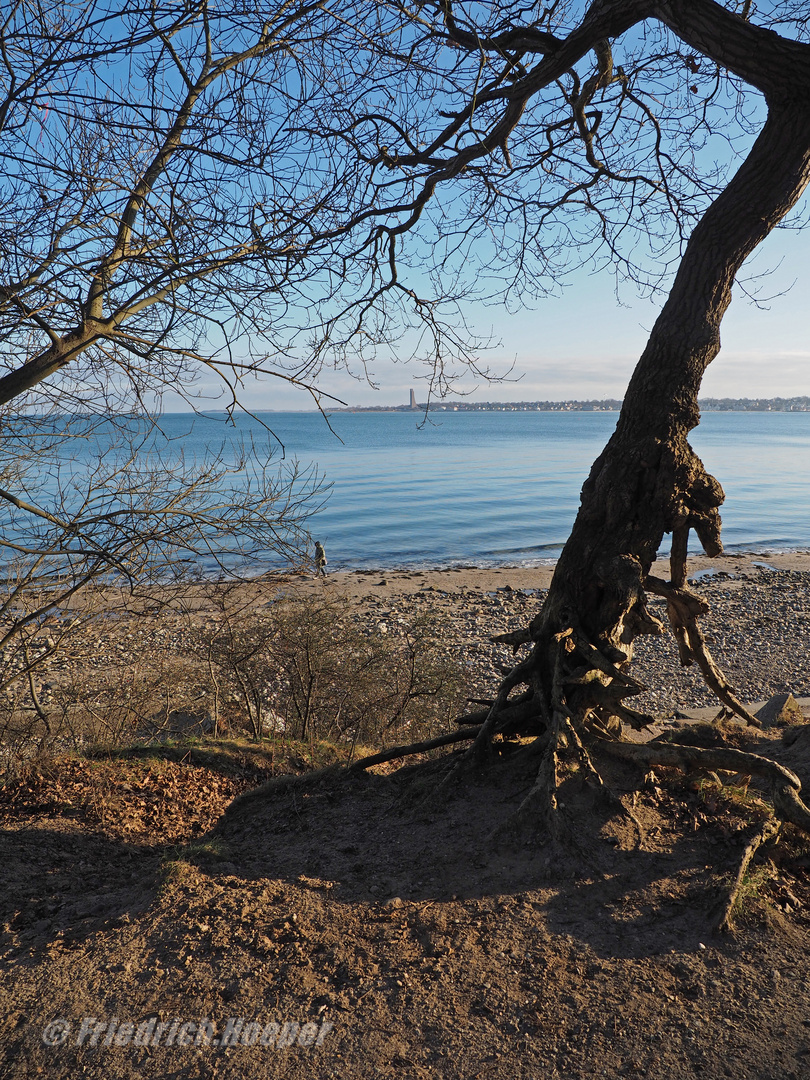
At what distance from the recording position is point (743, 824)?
406cm

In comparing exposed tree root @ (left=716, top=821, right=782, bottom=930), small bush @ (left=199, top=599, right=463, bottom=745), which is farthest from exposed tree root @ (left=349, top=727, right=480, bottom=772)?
small bush @ (left=199, top=599, right=463, bottom=745)

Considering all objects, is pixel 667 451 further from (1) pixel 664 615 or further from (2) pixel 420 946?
(1) pixel 664 615

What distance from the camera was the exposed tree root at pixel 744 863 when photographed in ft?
11.0

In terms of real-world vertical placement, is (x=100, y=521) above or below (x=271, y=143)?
below

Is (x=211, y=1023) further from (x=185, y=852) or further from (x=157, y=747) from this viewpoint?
(x=157, y=747)

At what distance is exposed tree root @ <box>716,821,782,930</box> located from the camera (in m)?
3.36

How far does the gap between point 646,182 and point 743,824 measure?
217 inches

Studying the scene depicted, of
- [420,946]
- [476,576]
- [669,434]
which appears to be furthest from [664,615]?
[420,946]

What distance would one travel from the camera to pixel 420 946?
3.30m

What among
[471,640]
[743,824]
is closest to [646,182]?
[743,824]

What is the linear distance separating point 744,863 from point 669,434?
8.48ft

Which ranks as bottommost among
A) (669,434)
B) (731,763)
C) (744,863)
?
(744,863)

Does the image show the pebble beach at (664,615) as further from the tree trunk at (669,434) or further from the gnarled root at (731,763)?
the gnarled root at (731,763)

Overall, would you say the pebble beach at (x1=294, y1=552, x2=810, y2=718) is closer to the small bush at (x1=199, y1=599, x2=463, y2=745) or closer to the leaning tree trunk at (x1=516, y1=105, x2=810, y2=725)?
the small bush at (x1=199, y1=599, x2=463, y2=745)
